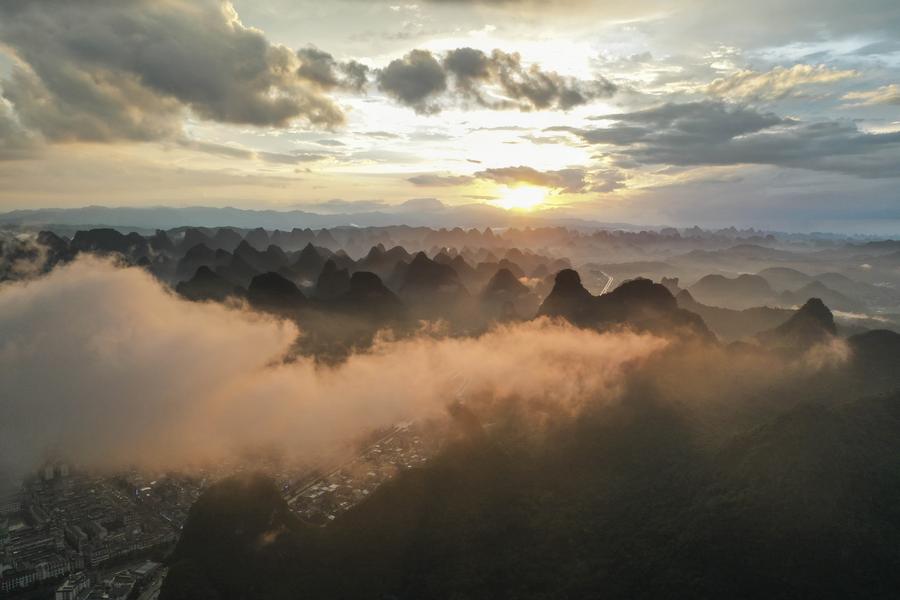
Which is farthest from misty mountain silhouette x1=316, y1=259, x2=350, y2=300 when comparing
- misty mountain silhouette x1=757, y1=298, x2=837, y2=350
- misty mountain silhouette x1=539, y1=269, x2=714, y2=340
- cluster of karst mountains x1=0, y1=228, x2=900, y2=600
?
misty mountain silhouette x1=757, y1=298, x2=837, y2=350

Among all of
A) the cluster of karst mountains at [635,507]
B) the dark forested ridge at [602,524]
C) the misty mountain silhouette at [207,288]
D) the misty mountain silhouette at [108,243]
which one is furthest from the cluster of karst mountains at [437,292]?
the dark forested ridge at [602,524]

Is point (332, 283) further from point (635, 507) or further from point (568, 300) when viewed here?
point (635, 507)

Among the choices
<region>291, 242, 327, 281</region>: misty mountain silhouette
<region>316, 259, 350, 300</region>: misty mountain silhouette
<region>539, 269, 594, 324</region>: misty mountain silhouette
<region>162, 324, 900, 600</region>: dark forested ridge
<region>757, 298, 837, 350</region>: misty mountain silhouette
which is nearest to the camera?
<region>162, 324, 900, 600</region>: dark forested ridge

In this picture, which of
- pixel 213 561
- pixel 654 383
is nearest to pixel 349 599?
Answer: pixel 213 561

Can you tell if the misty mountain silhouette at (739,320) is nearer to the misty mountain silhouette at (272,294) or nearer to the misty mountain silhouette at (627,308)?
the misty mountain silhouette at (627,308)

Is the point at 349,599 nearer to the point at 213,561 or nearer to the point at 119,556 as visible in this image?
the point at 213,561

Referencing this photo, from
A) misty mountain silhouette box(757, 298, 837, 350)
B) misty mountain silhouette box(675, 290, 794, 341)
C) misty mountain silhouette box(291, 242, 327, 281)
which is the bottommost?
misty mountain silhouette box(675, 290, 794, 341)

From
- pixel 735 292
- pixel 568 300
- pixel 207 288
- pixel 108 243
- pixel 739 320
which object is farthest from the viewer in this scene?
pixel 108 243

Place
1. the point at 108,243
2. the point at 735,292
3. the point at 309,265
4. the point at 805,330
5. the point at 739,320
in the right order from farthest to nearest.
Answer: the point at 108,243, the point at 735,292, the point at 309,265, the point at 739,320, the point at 805,330

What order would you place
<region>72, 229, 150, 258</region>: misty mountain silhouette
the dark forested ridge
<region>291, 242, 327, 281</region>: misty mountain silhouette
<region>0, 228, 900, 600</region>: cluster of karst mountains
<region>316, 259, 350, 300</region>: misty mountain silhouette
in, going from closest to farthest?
1. the dark forested ridge
2. <region>0, 228, 900, 600</region>: cluster of karst mountains
3. <region>316, 259, 350, 300</region>: misty mountain silhouette
4. <region>291, 242, 327, 281</region>: misty mountain silhouette
5. <region>72, 229, 150, 258</region>: misty mountain silhouette

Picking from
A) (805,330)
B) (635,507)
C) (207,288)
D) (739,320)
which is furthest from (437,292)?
(635,507)

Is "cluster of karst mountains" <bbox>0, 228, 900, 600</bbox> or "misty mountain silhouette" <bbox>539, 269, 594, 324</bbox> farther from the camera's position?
"misty mountain silhouette" <bbox>539, 269, 594, 324</bbox>

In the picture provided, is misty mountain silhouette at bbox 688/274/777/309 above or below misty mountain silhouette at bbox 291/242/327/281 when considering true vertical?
below

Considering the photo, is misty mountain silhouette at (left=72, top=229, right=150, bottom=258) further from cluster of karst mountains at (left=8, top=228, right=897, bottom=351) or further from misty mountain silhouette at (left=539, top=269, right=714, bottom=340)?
misty mountain silhouette at (left=539, top=269, right=714, bottom=340)
